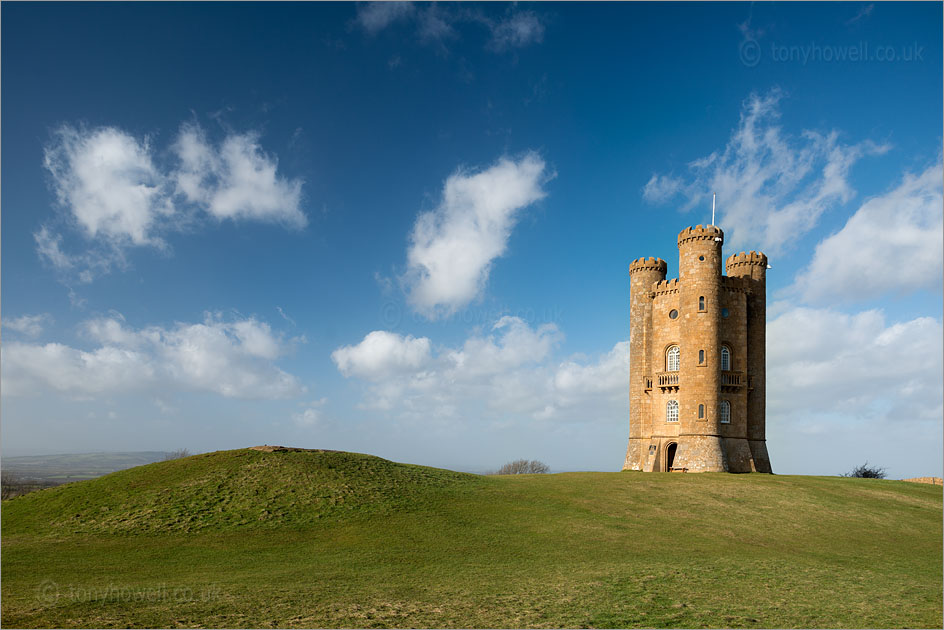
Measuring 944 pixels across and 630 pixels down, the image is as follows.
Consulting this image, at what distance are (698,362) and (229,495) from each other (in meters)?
41.2

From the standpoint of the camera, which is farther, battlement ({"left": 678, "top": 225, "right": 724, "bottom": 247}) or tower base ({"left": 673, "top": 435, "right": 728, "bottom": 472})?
battlement ({"left": 678, "top": 225, "right": 724, "bottom": 247})

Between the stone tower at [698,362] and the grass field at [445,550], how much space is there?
1149 cm

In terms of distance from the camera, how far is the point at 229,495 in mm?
31812

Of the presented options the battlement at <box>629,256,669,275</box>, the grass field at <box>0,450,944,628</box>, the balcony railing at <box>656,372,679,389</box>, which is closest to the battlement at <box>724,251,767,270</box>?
the battlement at <box>629,256,669,275</box>

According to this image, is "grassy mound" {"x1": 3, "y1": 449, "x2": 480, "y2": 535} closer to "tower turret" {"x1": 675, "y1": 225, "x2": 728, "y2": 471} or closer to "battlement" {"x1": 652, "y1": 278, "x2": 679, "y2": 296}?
"tower turret" {"x1": 675, "y1": 225, "x2": 728, "y2": 471}

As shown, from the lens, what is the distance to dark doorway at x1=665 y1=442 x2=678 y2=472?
58.7 metres

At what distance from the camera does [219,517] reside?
28.8 m

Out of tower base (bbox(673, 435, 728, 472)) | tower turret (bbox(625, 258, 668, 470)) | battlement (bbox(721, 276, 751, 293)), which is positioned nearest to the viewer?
tower base (bbox(673, 435, 728, 472))

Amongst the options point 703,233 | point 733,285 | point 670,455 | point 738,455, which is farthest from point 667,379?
point 703,233

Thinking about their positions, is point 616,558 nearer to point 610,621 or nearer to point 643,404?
point 610,621

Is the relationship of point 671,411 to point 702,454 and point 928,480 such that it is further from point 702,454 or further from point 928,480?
point 928,480

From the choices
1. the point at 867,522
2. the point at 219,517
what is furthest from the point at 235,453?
the point at 867,522

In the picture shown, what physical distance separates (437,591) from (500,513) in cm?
1393

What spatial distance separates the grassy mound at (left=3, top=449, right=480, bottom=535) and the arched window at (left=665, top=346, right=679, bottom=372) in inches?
1072
